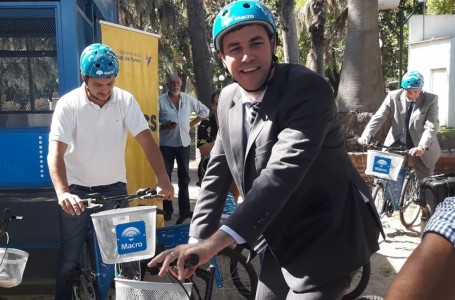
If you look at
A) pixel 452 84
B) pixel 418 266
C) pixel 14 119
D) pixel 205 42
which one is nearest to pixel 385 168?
pixel 14 119

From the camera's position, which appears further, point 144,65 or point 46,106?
point 144,65

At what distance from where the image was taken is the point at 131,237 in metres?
3.09

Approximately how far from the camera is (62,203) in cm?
334

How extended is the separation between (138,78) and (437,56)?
1209 centimetres

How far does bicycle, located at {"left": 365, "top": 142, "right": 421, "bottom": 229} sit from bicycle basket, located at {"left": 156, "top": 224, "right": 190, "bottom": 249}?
2.81 m

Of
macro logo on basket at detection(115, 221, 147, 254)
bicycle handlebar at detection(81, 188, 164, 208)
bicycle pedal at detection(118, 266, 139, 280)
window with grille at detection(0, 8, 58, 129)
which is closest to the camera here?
macro logo on basket at detection(115, 221, 147, 254)

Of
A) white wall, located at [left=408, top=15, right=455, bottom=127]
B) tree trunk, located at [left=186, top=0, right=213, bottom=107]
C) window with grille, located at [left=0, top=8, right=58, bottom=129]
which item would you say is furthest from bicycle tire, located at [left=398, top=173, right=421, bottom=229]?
white wall, located at [left=408, top=15, right=455, bottom=127]

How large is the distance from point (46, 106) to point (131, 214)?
2448 millimetres

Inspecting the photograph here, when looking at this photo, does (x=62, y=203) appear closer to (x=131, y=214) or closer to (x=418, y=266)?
(x=131, y=214)

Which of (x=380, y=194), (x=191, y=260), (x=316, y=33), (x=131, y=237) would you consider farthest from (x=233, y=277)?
(x=316, y=33)

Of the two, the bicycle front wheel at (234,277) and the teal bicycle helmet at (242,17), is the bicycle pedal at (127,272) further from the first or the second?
the teal bicycle helmet at (242,17)

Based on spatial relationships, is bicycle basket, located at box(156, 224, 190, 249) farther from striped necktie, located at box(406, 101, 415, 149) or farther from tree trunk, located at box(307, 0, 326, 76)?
tree trunk, located at box(307, 0, 326, 76)

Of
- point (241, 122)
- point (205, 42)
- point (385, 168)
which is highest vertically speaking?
point (205, 42)

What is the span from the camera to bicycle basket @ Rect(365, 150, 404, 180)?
6702 millimetres
